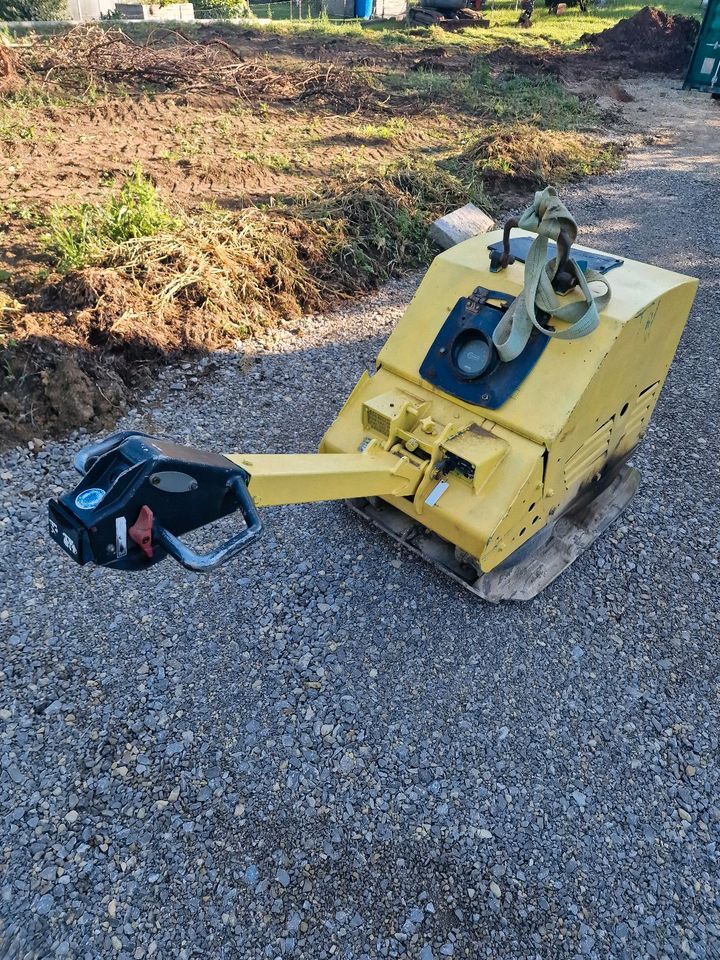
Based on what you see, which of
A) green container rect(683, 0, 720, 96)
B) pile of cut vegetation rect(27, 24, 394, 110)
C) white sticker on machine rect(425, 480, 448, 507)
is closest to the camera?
white sticker on machine rect(425, 480, 448, 507)

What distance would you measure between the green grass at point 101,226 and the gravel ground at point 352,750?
243 cm

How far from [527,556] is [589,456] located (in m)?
0.71

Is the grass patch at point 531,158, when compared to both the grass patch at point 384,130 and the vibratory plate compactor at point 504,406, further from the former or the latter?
the vibratory plate compactor at point 504,406

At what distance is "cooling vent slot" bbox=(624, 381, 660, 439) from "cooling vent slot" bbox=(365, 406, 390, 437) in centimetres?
155

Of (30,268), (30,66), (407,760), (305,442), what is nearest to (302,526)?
(305,442)

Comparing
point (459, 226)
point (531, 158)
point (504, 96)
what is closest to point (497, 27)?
point (504, 96)

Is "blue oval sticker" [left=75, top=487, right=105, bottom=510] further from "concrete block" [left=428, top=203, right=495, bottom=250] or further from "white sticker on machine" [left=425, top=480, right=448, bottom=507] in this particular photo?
"concrete block" [left=428, top=203, right=495, bottom=250]

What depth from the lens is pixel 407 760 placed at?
3264mm

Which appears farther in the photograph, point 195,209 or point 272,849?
point 195,209

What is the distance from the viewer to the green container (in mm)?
10633

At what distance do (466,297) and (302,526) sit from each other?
180cm

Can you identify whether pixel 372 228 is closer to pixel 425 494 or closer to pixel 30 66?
pixel 425 494

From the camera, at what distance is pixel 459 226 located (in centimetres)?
805

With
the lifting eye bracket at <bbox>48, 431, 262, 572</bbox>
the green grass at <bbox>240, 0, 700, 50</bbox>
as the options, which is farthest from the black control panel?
the green grass at <bbox>240, 0, 700, 50</bbox>
